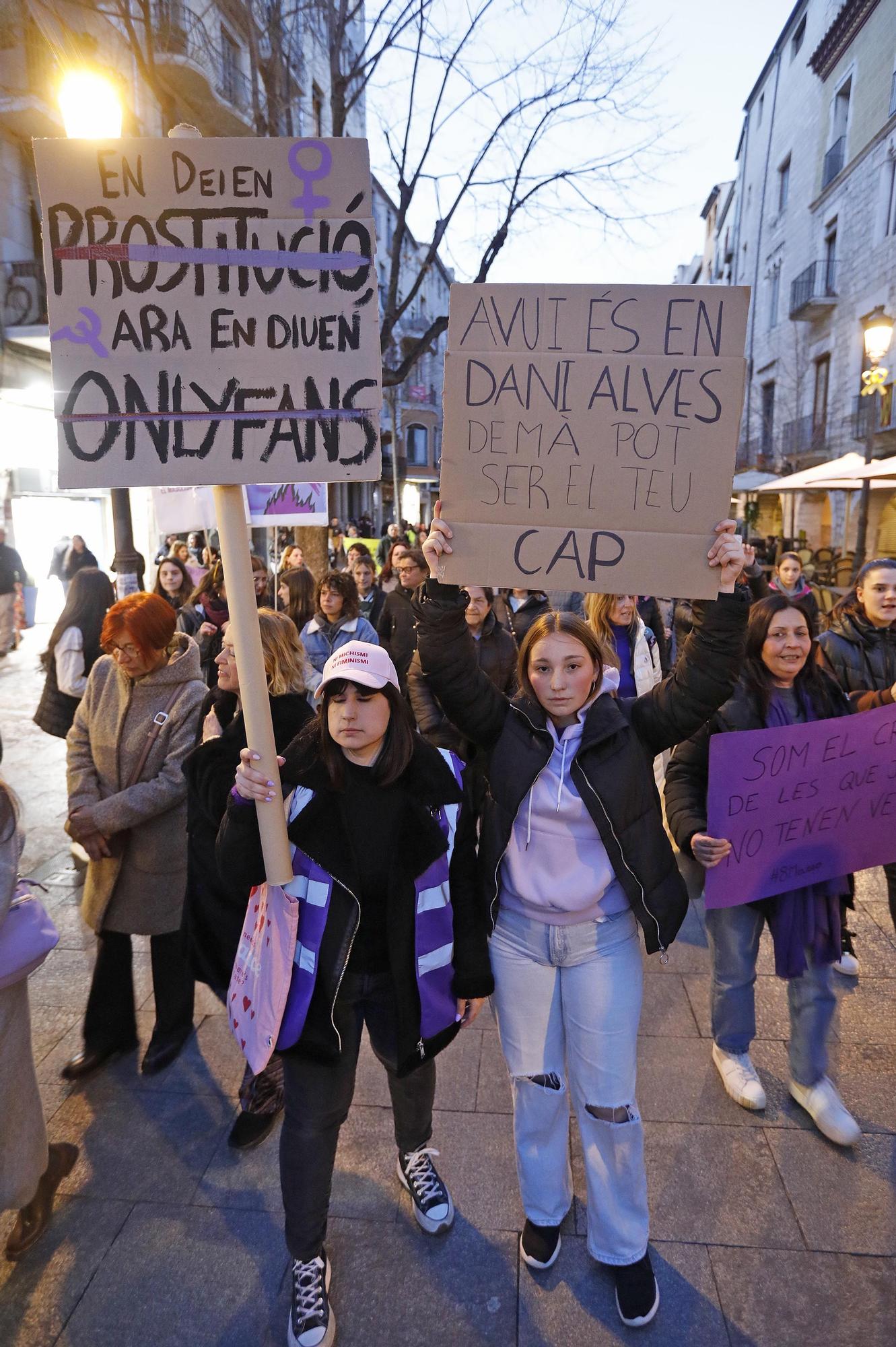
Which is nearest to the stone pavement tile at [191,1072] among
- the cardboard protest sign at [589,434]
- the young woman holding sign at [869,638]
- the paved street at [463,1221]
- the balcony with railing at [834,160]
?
the paved street at [463,1221]

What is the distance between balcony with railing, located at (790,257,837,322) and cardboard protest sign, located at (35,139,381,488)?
2886 cm

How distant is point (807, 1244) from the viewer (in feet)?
8.25

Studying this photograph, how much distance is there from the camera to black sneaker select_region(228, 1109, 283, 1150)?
2.94 metres

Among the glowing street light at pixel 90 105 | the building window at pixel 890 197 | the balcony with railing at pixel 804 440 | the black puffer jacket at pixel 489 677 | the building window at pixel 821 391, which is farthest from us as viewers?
the building window at pixel 821 391

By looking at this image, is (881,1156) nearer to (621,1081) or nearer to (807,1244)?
(807,1244)

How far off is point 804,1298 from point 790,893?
120 cm

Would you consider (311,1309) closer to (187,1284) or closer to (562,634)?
(187,1284)

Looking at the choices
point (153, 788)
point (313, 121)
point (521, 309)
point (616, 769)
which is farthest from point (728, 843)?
point (313, 121)

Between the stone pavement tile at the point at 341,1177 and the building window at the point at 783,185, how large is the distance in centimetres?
3722

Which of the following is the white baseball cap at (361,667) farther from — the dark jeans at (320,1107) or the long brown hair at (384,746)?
the dark jeans at (320,1107)

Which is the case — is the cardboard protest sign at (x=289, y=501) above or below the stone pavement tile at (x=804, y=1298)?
above

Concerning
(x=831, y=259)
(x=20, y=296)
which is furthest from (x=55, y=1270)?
(x=831, y=259)

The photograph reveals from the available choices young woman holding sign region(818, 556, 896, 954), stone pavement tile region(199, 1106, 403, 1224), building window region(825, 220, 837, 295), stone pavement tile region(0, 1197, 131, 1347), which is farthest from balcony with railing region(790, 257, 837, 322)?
stone pavement tile region(0, 1197, 131, 1347)

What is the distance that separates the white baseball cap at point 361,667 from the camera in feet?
7.27
